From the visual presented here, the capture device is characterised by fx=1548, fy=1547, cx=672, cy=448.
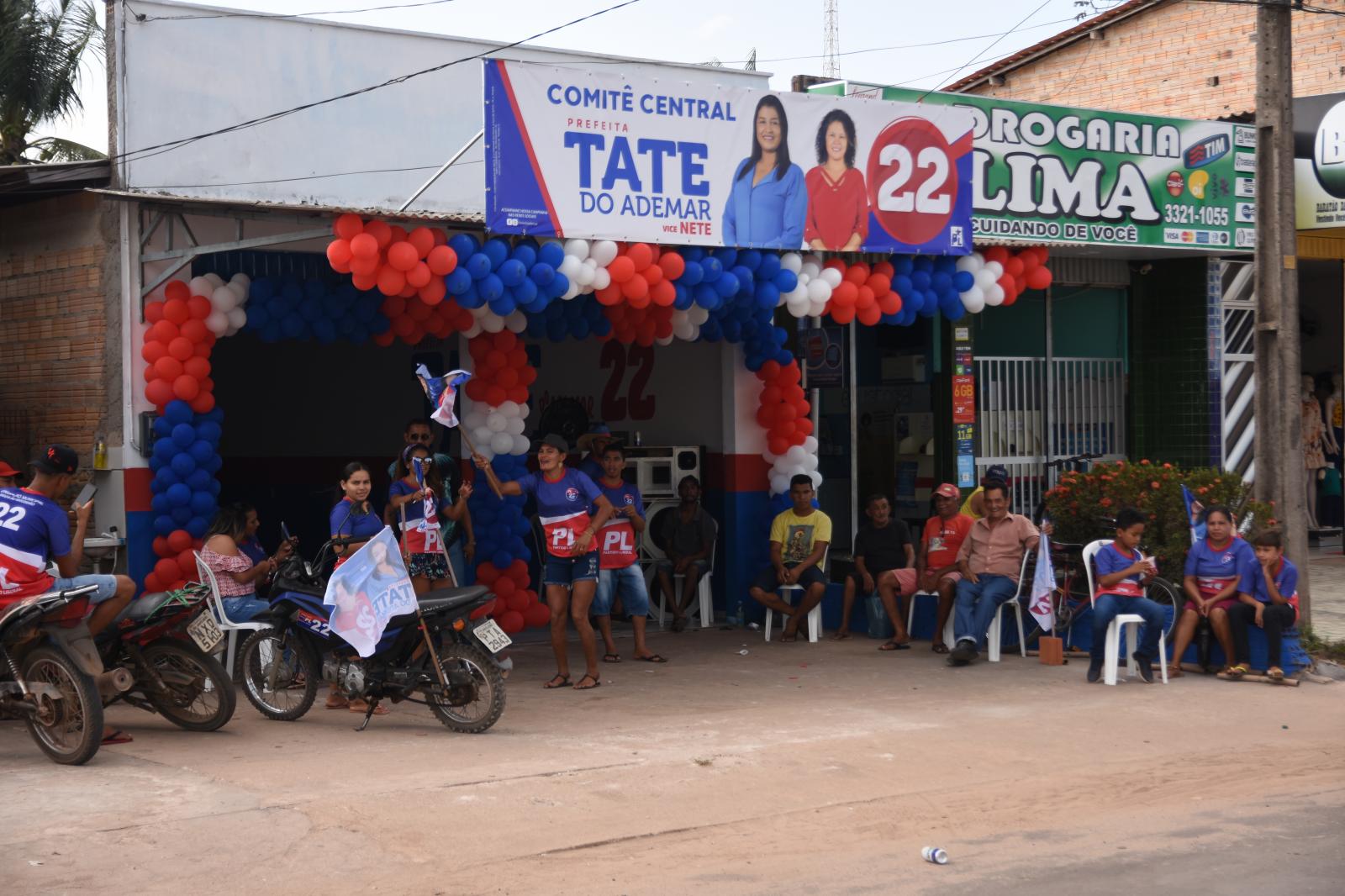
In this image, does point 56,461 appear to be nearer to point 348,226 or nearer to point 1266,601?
point 348,226

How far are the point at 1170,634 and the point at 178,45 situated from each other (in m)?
8.79

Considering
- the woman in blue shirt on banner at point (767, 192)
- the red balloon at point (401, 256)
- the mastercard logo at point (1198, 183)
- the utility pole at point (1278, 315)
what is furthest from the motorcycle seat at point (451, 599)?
the mastercard logo at point (1198, 183)

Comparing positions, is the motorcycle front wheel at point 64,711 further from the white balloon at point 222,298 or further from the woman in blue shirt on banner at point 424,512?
the white balloon at point 222,298

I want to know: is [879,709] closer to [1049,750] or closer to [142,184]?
[1049,750]

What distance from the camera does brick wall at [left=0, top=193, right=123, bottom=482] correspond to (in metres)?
11.0

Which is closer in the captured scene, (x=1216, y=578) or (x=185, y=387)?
(x=185, y=387)

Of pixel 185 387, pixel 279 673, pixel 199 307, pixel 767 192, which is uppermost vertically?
pixel 767 192

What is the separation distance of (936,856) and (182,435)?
6323mm

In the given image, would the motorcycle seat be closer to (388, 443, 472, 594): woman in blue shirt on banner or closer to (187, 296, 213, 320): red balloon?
(388, 443, 472, 594): woman in blue shirt on banner

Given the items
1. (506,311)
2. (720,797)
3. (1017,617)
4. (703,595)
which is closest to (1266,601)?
(1017,617)

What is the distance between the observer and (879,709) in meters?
9.83

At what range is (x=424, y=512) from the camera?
11.1 m

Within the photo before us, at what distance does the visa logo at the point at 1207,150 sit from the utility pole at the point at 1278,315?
4.07 meters

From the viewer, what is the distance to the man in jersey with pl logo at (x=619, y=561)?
1128cm
